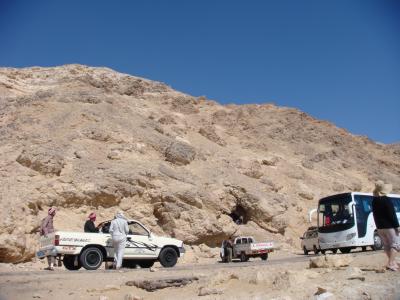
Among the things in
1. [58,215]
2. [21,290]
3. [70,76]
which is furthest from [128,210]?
[70,76]

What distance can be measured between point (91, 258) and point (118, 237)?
3.97 ft

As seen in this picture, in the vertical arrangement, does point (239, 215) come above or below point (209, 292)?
above

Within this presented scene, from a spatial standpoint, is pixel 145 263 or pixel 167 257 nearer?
pixel 167 257

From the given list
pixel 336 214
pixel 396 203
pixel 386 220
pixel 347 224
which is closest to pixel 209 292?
pixel 386 220

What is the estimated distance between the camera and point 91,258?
A: 46.4 ft

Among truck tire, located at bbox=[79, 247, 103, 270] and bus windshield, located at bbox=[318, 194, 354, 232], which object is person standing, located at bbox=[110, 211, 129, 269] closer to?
truck tire, located at bbox=[79, 247, 103, 270]

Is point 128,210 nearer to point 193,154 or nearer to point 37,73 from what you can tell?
point 193,154

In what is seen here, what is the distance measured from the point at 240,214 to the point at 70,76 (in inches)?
980

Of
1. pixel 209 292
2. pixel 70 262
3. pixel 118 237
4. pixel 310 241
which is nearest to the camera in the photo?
pixel 209 292

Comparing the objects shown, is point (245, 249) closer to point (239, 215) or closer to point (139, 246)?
point (239, 215)

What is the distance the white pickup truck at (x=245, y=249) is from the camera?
2190 centimetres

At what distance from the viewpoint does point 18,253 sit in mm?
16172

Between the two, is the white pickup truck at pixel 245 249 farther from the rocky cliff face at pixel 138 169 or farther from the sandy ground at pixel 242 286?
the sandy ground at pixel 242 286

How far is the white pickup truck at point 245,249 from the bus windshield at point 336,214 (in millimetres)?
3000
